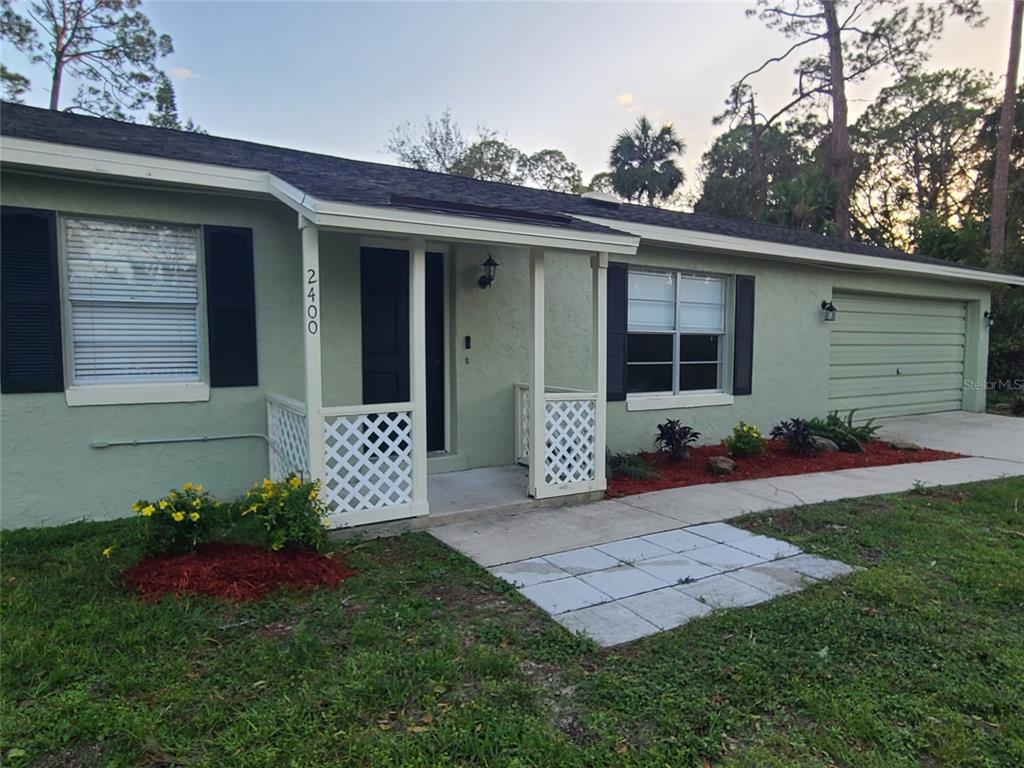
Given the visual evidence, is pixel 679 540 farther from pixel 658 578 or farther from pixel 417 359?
pixel 417 359

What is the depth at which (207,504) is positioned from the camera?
3658 mm

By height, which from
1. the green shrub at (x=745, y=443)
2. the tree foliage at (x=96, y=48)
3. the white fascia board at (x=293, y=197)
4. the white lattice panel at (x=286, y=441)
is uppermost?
the tree foliage at (x=96, y=48)

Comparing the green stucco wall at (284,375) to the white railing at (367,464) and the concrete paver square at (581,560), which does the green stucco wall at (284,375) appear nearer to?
the white railing at (367,464)

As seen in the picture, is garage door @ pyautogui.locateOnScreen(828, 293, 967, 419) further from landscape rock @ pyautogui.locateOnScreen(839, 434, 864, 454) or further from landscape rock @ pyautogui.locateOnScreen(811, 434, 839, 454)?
landscape rock @ pyautogui.locateOnScreen(811, 434, 839, 454)

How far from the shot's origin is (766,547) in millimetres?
4234

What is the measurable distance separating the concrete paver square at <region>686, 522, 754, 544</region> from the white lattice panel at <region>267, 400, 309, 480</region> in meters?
2.95

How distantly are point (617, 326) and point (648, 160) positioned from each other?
58.2ft

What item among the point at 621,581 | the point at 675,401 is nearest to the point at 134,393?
the point at 621,581

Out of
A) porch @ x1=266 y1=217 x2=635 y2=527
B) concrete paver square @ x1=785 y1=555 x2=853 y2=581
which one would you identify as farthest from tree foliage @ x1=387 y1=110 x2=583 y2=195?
concrete paver square @ x1=785 y1=555 x2=853 y2=581

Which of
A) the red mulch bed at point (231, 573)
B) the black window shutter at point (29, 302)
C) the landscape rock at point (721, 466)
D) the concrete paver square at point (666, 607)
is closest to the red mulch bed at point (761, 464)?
the landscape rock at point (721, 466)

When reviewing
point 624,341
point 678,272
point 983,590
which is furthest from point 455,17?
point 983,590

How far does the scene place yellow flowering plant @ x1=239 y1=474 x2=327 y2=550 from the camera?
3.74 m

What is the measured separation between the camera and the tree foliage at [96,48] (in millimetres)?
16469

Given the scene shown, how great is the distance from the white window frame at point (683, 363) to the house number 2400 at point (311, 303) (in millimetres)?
3910
